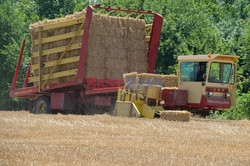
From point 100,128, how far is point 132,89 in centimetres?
683

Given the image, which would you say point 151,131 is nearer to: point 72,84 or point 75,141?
point 75,141

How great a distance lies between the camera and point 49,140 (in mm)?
17484

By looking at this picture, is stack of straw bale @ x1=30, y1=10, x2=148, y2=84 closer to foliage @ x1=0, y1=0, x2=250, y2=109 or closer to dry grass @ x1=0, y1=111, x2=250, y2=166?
dry grass @ x1=0, y1=111, x2=250, y2=166

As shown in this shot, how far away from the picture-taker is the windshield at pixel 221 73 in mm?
27750

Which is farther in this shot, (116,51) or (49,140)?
(116,51)

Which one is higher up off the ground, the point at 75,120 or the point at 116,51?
the point at 116,51

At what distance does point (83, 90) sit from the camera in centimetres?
3134

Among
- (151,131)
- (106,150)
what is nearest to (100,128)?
(151,131)

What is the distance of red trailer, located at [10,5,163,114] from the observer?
30.1m

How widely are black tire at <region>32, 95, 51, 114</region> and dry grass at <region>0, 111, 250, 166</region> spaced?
7146 mm

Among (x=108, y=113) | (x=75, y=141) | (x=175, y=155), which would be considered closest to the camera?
(x=175, y=155)

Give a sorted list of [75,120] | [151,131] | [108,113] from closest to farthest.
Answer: [151,131] → [75,120] → [108,113]

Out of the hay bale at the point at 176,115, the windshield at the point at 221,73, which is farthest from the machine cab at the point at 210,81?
the hay bale at the point at 176,115

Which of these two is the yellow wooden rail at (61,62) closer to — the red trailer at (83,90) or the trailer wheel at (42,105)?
the red trailer at (83,90)
